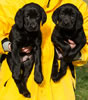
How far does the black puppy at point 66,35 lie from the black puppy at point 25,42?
0.62 feet

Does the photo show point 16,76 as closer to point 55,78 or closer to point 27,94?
point 27,94

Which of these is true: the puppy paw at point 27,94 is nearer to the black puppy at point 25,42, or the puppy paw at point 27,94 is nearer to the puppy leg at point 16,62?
the black puppy at point 25,42

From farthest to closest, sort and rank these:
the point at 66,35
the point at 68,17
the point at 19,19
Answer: the point at 66,35
the point at 68,17
the point at 19,19

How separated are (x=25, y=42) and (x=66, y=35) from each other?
0.46m

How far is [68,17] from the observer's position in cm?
326

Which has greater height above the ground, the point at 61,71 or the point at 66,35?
the point at 66,35

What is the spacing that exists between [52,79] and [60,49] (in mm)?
396

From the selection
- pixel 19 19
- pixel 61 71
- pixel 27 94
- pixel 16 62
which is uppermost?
pixel 19 19

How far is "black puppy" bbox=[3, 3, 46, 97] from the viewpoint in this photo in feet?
10.3

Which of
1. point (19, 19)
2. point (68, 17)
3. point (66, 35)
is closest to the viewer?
point (19, 19)

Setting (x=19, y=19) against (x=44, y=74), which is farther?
(x=44, y=74)

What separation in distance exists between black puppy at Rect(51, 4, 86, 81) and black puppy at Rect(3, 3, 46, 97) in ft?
0.62

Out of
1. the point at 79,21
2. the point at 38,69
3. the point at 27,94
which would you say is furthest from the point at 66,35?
the point at 27,94

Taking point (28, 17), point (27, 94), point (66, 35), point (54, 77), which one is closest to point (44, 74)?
point (54, 77)
